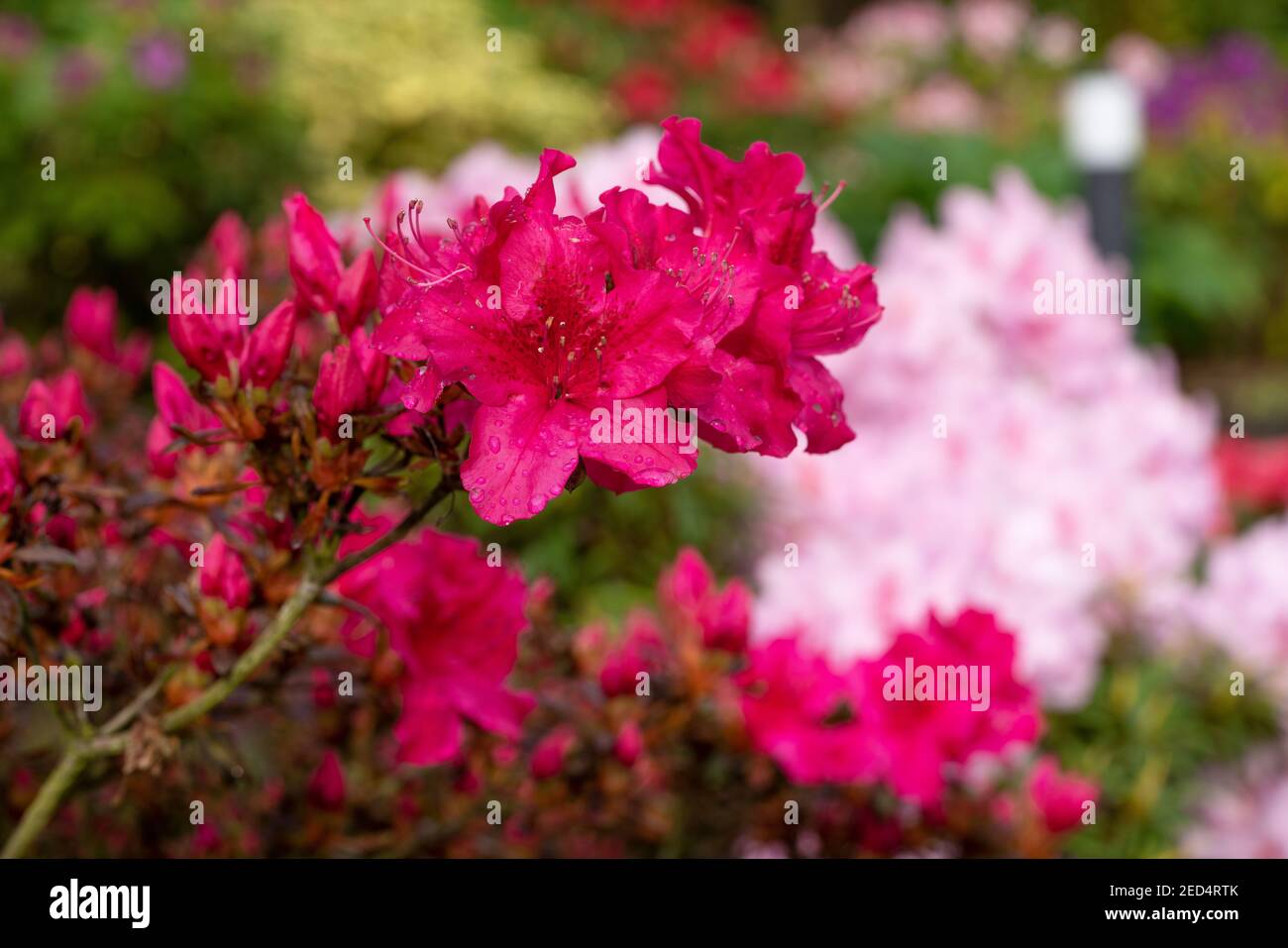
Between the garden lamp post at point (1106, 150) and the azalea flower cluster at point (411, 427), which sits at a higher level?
the garden lamp post at point (1106, 150)

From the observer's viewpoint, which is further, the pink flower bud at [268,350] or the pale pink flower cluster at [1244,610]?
the pale pink flower cluster at [1244,610]

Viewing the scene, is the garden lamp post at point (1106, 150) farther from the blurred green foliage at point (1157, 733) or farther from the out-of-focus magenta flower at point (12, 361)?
the out-of-focus magenta flower at point (12, 361)

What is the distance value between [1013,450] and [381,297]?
2.12 metres

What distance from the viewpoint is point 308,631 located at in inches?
50.3

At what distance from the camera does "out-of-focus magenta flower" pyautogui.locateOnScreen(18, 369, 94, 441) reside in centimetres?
122

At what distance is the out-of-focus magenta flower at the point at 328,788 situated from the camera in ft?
4.95

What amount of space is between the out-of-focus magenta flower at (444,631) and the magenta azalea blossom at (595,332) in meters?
0.31

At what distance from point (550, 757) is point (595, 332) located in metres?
0.73

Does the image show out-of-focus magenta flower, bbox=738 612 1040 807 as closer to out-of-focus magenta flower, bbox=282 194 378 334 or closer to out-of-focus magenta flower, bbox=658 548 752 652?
out-of-focus magenta flower, bbox=658 548 752 652

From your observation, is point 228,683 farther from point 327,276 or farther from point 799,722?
point 799,722

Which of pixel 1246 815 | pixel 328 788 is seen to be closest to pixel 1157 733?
pixel 1246 815

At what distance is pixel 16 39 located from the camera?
501cm

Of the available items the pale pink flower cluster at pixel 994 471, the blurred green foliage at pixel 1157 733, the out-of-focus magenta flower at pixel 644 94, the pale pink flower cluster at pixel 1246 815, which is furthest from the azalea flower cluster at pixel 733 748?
the out-of-focus magenta flower at pixel 644 94

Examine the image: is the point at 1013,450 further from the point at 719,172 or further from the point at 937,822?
the point at 719,172
